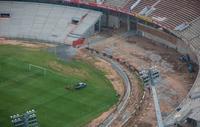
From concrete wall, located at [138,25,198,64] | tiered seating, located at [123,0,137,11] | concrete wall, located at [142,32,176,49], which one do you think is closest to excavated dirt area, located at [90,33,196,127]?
concrete wall, located at [142,32,176,49]

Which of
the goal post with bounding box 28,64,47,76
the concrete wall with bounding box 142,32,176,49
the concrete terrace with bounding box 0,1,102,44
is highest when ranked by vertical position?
the concrete terrace with bounding box 0,1,102,44

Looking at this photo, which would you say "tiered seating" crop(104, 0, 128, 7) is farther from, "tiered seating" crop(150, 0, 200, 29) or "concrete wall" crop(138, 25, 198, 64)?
"tiered seating" crop(150, 0, 200, 29)

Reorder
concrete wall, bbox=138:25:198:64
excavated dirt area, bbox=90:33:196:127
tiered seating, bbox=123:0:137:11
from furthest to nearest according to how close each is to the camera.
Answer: tiered seating, bbox=123:0:137:11
concrete wall, bbox=138:25:198:64
excavated dirt area, bbox=90:33:196:127

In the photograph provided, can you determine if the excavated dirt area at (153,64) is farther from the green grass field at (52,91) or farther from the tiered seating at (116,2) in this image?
the green grass field at (52,91)

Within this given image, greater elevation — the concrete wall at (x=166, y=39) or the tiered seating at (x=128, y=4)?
the tiered seating at (x=128, y=4)

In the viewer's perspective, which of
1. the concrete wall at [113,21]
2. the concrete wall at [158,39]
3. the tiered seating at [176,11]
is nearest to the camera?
the tiered seating at [176,11]

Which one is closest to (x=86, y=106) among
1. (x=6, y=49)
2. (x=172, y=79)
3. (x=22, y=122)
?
(x=172, y=79)

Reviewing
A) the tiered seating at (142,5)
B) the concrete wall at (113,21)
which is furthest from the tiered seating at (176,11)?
the concrete wall at (113,21)

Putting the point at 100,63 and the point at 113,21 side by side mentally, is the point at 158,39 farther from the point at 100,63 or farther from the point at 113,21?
the point at 100,63
